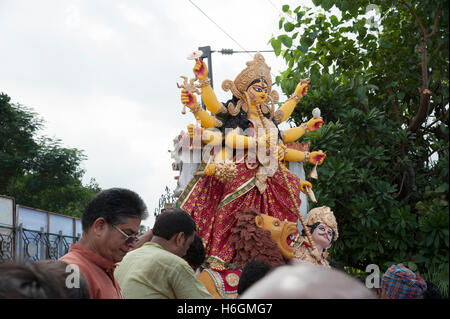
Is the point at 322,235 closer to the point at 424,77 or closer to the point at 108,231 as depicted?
the point at 108,231

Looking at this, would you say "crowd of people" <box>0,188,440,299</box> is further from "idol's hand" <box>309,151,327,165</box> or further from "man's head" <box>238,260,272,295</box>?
"idol's hand" <box>309,151,327,165</box>

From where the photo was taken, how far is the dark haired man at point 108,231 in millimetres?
1970

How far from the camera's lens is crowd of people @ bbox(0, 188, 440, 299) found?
835 mm

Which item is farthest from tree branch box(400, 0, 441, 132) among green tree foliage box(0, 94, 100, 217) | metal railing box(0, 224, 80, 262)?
green tree foliage box(0, 94, 100, 217)

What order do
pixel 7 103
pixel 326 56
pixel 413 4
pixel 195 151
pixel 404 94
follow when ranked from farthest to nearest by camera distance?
1. pixel 7 103
2. pixel 195 151
3. pixel 326 56
4. pixel 404 94
5. pixel 413 4

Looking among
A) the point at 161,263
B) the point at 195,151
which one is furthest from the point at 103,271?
the point at 195,151

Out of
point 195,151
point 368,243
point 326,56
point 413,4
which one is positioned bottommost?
point 368,243

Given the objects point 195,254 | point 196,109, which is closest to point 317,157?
point 196,109

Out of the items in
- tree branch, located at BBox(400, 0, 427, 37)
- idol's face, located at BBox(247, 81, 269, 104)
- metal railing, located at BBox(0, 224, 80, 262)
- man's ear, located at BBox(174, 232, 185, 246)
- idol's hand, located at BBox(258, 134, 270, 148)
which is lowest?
metal railing, located at BBox(0, 224, 80, 262)

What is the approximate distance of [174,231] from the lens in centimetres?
253

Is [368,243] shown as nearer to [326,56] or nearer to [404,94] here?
[326,56]

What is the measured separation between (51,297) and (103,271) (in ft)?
2.85

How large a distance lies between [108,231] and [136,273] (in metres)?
0.26
